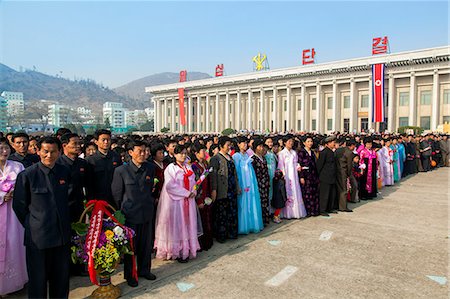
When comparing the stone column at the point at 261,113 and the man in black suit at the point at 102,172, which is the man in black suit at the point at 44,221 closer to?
the man in black suit at the point at 102,172

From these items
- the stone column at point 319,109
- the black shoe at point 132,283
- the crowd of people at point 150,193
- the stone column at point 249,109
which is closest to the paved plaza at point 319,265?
the black shoe at point 132,283

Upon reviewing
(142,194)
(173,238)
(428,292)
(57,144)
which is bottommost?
(428,292)

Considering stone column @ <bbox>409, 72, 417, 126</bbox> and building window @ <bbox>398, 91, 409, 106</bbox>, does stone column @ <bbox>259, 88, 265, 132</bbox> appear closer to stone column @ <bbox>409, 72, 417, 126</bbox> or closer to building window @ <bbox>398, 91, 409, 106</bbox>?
building window @ <bbox>398, 91, 409, 106</bbox>

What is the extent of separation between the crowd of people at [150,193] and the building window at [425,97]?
38.2 m

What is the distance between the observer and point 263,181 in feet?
20.4

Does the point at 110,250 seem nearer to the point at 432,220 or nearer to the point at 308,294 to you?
the point at 308,294

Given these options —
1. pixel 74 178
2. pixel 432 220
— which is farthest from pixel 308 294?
pixel 432 220

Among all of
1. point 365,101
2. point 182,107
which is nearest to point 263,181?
point 365,101

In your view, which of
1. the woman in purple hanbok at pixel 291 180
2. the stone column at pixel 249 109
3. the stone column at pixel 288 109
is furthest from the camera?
the stone column at pixel 249 109

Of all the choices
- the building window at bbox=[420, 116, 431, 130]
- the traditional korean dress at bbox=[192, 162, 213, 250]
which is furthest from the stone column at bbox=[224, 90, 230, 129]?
the traditional korean dress at bbox=[192, 162, 213, 250]

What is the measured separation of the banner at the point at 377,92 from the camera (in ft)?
120

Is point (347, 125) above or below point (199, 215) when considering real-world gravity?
above

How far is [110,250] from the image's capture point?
3.38 m

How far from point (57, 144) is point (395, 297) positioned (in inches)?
157
